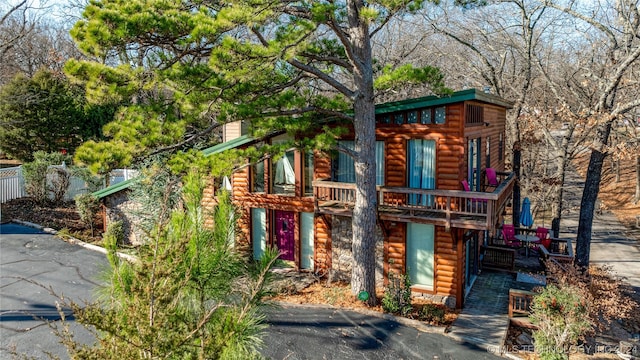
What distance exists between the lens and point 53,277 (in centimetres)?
1366

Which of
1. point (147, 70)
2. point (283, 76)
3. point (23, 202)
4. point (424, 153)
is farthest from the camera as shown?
point (23, 202)

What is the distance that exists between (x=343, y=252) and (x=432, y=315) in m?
3.49

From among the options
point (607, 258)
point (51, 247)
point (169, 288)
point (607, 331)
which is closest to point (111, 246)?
point (169, 288)

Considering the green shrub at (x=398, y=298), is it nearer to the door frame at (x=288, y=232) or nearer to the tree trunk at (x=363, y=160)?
the tree trunk at (x=363, y=160)

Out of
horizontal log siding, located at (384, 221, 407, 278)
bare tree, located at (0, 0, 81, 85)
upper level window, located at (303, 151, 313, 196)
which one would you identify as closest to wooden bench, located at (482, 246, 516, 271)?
horizontal log siding, located at (384, 221, 407, 278)

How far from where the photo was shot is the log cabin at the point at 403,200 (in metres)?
12.6

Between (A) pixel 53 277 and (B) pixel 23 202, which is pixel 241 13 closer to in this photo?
(A) pixel 53 277

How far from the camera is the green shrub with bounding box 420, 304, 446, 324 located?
461 inches

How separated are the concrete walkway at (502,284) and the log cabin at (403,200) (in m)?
0.56

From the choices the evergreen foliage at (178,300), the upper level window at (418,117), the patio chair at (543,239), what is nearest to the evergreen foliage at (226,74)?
the upper level window at (418,117)

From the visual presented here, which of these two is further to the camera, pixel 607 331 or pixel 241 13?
pixel 607 331

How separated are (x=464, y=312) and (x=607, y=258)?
12527mm

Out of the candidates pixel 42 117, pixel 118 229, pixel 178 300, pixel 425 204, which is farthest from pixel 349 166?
pixel 42 117

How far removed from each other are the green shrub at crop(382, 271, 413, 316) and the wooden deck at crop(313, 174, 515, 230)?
1.70 meters
